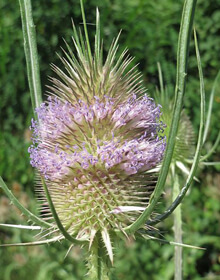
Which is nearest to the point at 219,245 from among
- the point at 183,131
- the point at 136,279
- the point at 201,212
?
the point at 201,212

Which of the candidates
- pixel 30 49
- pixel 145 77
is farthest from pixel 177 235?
pixel 145 77

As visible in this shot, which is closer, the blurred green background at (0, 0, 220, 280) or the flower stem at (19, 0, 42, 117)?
the flower stem at (19, 0, 42, 117)

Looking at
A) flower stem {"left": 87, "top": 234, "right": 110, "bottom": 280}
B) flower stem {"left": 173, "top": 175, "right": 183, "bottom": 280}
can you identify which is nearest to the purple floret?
flower stem {"left": 87, "top": 234, "right": 110, "bottom": 280}

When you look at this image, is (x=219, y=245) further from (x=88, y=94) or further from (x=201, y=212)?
(x=88, y=94)

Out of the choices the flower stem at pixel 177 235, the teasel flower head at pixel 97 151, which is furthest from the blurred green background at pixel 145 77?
the teasel flower head at pixel 97 151

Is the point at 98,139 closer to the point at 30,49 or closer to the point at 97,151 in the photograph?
the point at 97,151

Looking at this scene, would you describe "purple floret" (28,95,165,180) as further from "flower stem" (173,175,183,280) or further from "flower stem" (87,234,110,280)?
"flower stem" (173,175,183,280)
